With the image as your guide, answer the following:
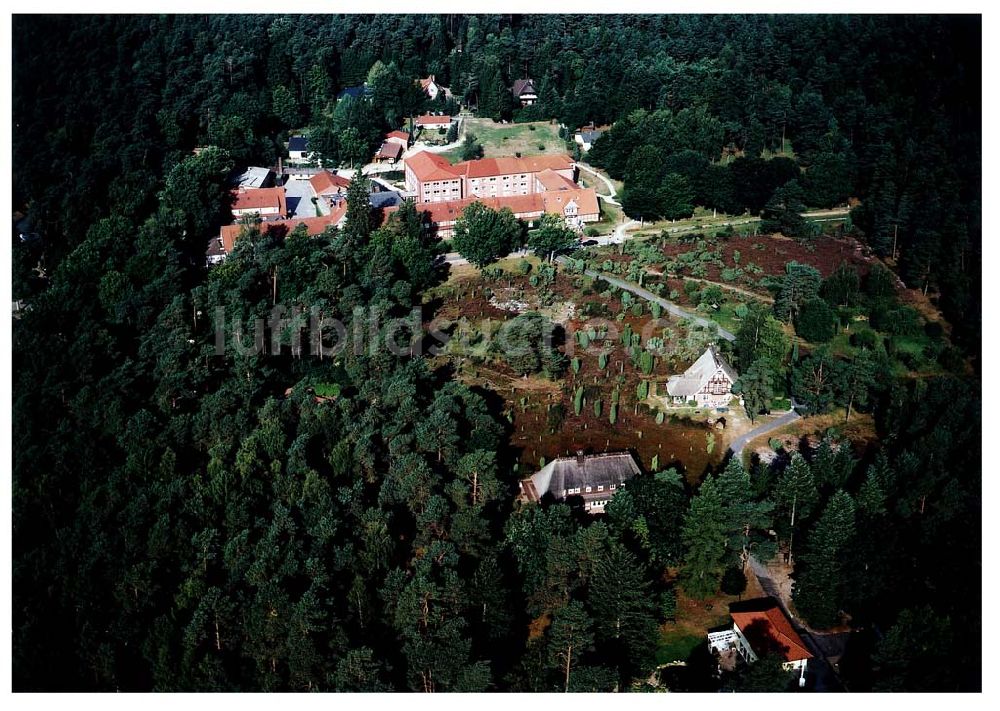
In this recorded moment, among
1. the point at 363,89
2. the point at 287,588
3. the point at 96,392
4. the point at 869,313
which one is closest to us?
the point at 287,588

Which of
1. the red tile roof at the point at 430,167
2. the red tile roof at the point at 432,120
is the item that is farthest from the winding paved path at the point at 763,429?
the red tile roof at the point at 432,120

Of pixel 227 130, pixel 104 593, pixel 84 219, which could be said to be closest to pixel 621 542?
pixel 104 593

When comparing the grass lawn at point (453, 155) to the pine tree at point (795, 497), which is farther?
the grass lawn at point (453, 155)

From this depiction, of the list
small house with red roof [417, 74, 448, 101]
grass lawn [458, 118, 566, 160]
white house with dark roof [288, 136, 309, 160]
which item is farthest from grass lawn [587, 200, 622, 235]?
white house with dark roof [288, 136, 309, 160]

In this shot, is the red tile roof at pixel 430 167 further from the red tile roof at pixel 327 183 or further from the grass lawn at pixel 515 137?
the grass lawn at pixel 515 137

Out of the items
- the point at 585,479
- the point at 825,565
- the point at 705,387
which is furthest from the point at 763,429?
the point at 825,565

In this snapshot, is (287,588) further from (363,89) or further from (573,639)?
(363,89)
